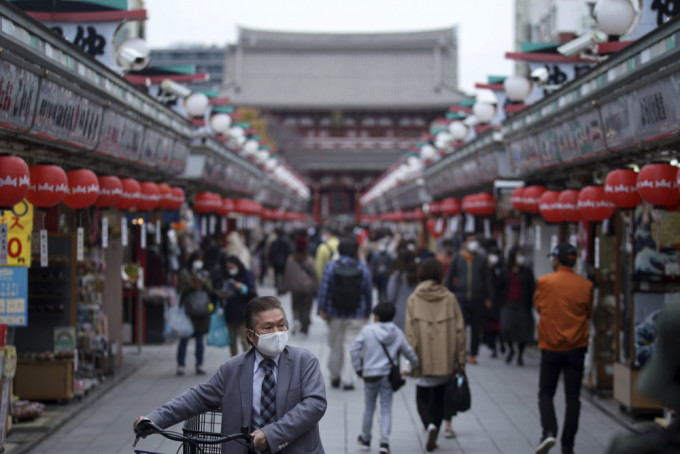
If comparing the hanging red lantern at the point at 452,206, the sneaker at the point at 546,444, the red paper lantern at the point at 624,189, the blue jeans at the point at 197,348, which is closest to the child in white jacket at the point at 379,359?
the sneaker at the point at 546,444

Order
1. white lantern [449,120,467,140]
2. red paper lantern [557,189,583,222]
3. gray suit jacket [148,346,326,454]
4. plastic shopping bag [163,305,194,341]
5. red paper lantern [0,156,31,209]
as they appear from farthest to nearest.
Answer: white lantern [449,120,467,140]
plastic shopping bag [163,305,194,341]
red paper lantern [557,189,583,222]
red paper lantern [0,156,31,209]
gray suit jacket [148,346,326,454]

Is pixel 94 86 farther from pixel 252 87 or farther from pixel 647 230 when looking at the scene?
pixel 252 87

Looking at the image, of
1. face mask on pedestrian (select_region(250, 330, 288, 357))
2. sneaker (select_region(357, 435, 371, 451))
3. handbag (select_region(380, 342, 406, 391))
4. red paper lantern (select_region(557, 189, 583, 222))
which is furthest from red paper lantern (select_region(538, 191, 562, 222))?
face mask on pedestrian (select_region(250, 330, 288, 357))

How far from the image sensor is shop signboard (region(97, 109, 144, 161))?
352 inches

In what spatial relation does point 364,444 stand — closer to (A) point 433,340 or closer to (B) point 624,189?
(A) point 433,340

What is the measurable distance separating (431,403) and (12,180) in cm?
392

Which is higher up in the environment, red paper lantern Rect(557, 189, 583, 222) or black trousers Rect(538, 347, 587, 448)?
red paper lantern Rect(557, 189, 583, 222)

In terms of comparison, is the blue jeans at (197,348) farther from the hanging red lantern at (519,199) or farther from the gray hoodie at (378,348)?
the hanging red lantern at (519,199)

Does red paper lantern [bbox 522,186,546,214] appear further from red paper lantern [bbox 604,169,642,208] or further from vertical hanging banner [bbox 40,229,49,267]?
vertical hanging banner [bbox 40,229,49,267]

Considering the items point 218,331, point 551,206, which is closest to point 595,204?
point 551,206

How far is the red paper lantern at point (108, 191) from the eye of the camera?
9.04 metres

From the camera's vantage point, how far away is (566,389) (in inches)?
281

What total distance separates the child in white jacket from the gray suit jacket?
3.32 m

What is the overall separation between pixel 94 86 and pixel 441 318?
3777 millimetres
